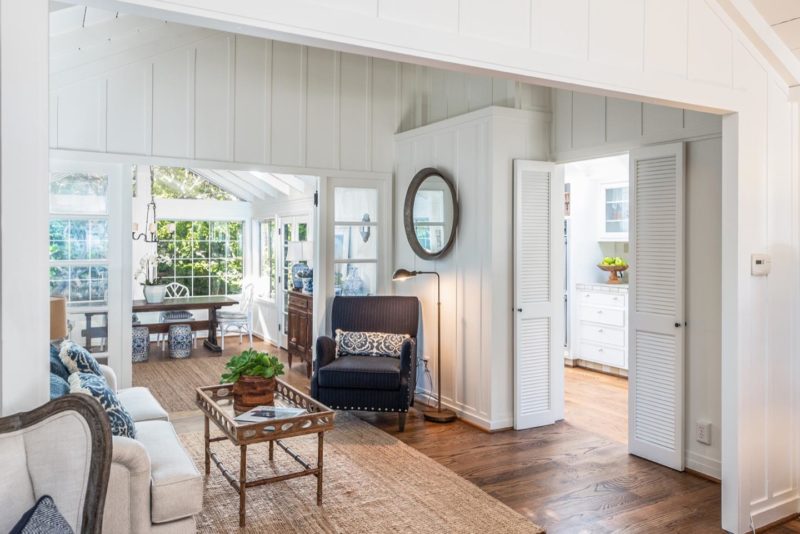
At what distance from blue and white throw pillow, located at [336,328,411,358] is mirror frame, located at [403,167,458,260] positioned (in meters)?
0.77

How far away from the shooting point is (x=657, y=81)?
270 centimetres

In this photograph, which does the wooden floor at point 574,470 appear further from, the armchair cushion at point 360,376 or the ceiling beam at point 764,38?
the ceiling beam at point 764,38

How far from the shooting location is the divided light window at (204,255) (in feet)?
30.0

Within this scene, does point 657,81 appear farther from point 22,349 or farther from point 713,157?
point 22,349

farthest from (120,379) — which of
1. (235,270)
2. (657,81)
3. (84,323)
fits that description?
(235,270)

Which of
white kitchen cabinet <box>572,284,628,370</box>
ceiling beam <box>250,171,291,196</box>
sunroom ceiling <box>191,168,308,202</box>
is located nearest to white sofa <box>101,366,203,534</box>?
sunroom ceiling <box>191,168,308,202</box>

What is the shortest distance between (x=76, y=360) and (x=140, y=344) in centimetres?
461

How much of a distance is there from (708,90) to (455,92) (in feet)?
8.75

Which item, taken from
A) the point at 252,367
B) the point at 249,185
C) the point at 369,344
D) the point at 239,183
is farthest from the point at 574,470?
the point at 239,183

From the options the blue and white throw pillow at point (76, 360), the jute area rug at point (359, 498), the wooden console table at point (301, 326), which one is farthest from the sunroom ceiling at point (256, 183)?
the blue and white throw pillow at point (76, 360)

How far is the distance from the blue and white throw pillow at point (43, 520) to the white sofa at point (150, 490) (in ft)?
2.85

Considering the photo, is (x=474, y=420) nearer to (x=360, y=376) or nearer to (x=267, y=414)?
(x=360, y=376)

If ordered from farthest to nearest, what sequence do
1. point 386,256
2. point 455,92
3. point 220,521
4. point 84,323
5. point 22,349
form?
point 386,256, point 455,92, point 84,323, point 220,521, point 22,349

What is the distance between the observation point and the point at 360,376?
4469 millimetres
